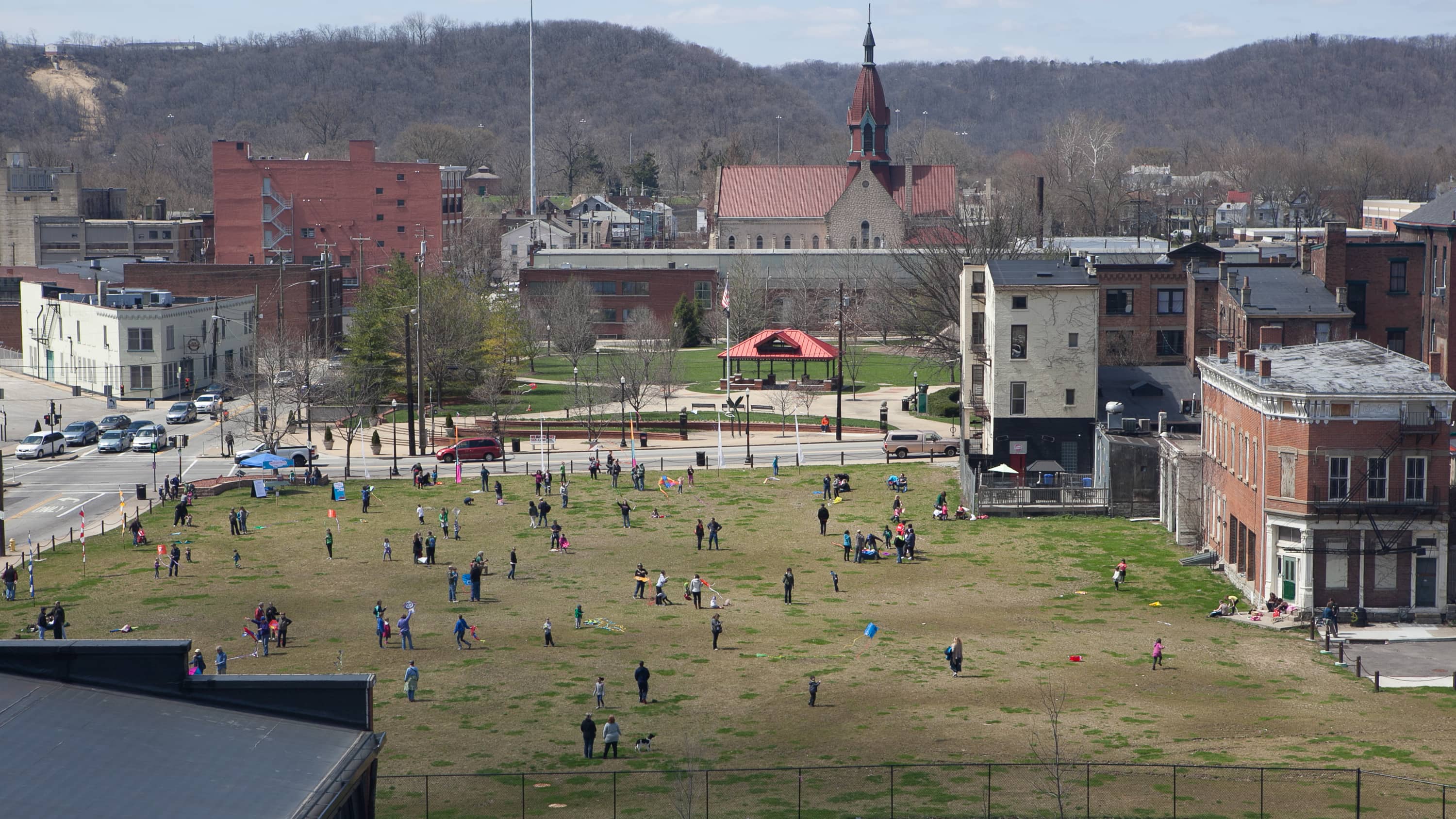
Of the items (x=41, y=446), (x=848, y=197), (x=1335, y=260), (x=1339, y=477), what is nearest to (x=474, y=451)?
(x=41, y=446)

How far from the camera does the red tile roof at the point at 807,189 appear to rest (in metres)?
166

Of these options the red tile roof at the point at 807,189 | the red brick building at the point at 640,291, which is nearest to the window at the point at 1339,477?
the red brick building at the point at 640,291

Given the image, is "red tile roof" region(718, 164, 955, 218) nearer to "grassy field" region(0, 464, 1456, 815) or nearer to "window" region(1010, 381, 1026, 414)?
"window" region(1010, 381, 1026, 414)

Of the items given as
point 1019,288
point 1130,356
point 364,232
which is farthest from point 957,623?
point 364,232

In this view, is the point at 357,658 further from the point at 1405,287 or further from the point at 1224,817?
the point at 1405,287

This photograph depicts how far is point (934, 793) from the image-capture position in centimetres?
3117

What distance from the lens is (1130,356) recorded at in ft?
268

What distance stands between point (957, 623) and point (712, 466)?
28332 mm

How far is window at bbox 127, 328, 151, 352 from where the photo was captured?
97750 mm

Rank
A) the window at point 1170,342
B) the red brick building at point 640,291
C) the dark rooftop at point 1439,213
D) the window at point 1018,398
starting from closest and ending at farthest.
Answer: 1. the window at point 1018,398
2. the dark rooftop at point 1439,213
3. the window at point 1170,342
4. the red brick building at point 640,291

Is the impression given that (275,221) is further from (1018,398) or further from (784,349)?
(1018,398)

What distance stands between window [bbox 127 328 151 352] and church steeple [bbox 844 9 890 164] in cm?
8162

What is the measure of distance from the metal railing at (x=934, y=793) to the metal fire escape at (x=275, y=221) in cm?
11516

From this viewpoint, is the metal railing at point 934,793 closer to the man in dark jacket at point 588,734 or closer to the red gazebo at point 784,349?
the man in dark jacket at point 588,734
